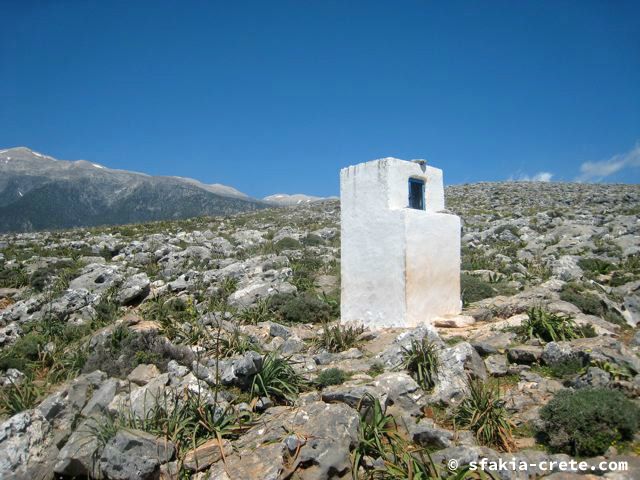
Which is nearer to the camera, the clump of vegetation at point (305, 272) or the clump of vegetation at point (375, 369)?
the clump of vegetation at point (375, 369)

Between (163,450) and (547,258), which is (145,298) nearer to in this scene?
(163,450)

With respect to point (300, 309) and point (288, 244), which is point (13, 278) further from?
point (300, 309)

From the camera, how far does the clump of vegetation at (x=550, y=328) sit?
930cm

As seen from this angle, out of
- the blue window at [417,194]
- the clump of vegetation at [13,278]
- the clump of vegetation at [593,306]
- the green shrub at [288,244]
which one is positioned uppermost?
the blue window at [417,194]

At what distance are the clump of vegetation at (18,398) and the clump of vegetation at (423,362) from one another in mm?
6622

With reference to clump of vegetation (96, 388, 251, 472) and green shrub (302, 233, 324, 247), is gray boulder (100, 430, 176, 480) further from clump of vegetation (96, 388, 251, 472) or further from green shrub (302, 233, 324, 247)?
green shrub (302, 233, 324, 247)

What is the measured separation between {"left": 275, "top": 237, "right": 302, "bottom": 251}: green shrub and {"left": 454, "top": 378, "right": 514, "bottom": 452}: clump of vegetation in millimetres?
16991

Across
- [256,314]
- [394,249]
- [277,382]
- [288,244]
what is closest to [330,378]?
[277,382]

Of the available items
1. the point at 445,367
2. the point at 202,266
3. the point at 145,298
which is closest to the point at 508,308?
the point at 445,367

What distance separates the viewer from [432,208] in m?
13.1

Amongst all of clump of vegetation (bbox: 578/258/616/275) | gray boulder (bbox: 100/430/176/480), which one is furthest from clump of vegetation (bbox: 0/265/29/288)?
clump of vegetation (bbox: 578/258/616/275)

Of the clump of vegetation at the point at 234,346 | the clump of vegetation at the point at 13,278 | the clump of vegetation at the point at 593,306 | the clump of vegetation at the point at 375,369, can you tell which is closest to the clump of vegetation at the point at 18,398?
the clump of vegetation at the point at 234,346

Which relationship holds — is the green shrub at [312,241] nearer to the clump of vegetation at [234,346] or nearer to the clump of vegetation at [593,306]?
the clump of vegetation at [593,306]

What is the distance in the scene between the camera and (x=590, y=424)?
602 centimetres
